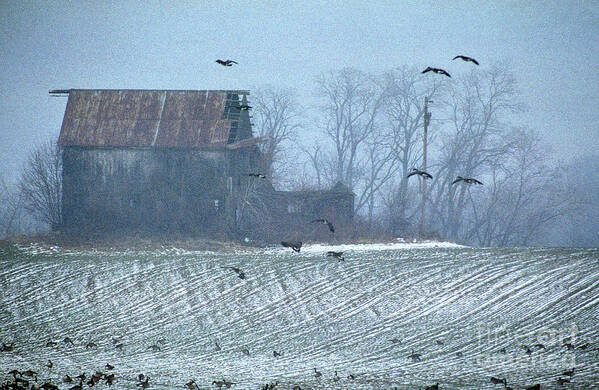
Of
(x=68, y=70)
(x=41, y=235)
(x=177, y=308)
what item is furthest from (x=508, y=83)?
(x=68, y=70)

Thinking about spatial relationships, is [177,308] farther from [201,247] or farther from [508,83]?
[508,83]

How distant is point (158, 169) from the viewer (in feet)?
140

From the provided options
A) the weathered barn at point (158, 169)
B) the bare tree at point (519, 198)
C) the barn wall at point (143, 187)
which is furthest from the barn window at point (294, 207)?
the bare tree at point (519, 198)

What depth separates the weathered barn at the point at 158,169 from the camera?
1650 inches

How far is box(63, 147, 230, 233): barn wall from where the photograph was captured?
4181 cm

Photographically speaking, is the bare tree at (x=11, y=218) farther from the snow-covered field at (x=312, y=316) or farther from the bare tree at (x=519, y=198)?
the bare tree at (x=519, y=198)

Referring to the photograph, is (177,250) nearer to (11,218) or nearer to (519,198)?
(11,218)

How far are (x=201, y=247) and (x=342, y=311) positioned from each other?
1468cm

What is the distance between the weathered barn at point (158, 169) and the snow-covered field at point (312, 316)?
11894mm

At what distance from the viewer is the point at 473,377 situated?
52.4 feet

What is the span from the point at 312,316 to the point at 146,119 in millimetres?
25610

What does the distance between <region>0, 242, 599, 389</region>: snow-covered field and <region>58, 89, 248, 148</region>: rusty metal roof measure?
1413 centimetres

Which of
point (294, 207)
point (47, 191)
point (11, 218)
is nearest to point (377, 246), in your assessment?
point (294, 207)

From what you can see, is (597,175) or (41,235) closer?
(41,235)
